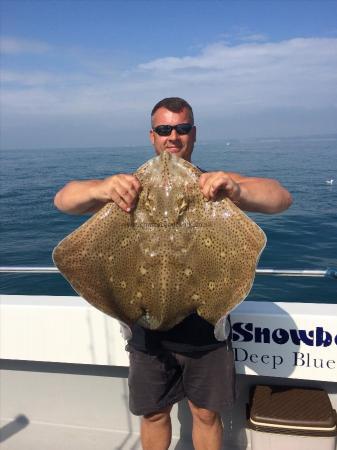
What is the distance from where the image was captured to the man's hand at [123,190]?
2.06 m

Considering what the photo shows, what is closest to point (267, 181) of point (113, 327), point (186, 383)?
point (186, 383)

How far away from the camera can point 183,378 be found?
9.26 ft

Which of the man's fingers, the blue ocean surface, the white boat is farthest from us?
the blue ocean surface

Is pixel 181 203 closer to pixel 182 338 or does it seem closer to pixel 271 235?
pixel 182 338

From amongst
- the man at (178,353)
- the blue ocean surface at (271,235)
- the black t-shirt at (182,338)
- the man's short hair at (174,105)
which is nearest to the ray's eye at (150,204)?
the man at (178,353)

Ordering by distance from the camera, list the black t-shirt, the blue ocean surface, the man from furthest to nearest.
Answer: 1. the blue ocean surface
2. the black t-shirt
3. the man

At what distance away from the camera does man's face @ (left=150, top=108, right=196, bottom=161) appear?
252 cm

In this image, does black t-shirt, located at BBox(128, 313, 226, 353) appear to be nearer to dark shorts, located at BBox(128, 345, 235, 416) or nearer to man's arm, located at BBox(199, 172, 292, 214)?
dark shorts, located at BBox(128, 345, 235, 416)

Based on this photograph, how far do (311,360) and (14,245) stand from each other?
12.1 meters

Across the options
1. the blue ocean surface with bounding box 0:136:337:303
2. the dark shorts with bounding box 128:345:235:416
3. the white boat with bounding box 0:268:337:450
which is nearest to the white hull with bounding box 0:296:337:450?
the white boat with bounding box 0:268:337:450

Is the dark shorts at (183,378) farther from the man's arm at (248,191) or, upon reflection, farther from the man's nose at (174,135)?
the man's nose at (174,135)

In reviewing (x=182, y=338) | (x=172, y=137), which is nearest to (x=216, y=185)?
(x=172, y=137)

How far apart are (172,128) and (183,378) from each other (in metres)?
1.70

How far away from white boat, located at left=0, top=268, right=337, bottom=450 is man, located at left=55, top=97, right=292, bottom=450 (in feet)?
1.74
